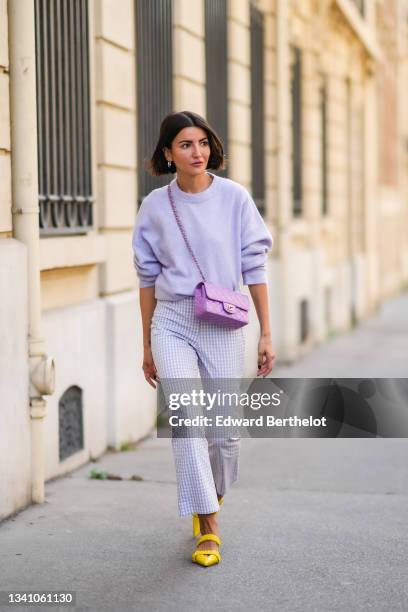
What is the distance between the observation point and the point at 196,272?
489 cm

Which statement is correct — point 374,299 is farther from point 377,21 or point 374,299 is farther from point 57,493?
point 57,493

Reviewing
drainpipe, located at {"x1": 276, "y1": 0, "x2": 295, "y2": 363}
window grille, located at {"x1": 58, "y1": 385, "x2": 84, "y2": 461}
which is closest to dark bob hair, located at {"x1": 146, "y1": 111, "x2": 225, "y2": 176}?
window grille, located at {"x1": 58, "y1": 385, "x2": 84, "y2": 461}

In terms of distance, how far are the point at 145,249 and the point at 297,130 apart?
1032 cm

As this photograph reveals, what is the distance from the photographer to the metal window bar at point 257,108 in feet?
41.4

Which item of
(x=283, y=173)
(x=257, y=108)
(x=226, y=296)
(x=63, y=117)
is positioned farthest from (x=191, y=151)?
(x=283, y=173)

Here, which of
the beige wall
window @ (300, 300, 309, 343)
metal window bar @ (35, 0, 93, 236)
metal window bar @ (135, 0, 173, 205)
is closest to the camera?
the beige wall

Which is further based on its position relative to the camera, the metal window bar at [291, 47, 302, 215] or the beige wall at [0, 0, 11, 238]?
the metal window bar at [291, 47, 302, 215]

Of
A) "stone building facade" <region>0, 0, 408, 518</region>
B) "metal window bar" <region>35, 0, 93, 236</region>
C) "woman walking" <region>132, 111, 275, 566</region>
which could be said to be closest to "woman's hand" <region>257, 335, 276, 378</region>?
"woman walking" <region>132, 111, 275, 566</region>

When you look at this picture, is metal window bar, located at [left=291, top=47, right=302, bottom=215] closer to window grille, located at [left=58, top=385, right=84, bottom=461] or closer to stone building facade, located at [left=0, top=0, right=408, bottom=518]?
stone building facade, located at [left=0, top=0, right=408, bottom=518]

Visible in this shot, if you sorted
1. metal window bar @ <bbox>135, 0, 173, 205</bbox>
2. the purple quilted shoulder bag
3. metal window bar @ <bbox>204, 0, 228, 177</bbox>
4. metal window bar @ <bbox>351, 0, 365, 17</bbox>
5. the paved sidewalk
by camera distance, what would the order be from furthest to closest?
1. metal window bar @ <bbox>351, 0, 365, 17</bbox>
2. metal window bar @ <bbox>204, 0, 228, 177</bbox>
3. metal window bar @ <bbox>135, 0, 173, 205</bbox>
4. the purple quilted shoulder bag
5. the paved sidewalk

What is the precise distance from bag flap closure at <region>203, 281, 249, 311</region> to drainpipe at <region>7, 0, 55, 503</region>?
4.41 feet

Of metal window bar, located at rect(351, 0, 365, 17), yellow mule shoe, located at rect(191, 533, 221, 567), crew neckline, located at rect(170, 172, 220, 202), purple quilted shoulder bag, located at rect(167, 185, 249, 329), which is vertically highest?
metal window bar, located at rect(351, 0, 365, 17)

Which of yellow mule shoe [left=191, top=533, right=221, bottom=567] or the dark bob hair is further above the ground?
the dark bob hair

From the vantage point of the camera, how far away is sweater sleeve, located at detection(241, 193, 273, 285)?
16.3 feet
